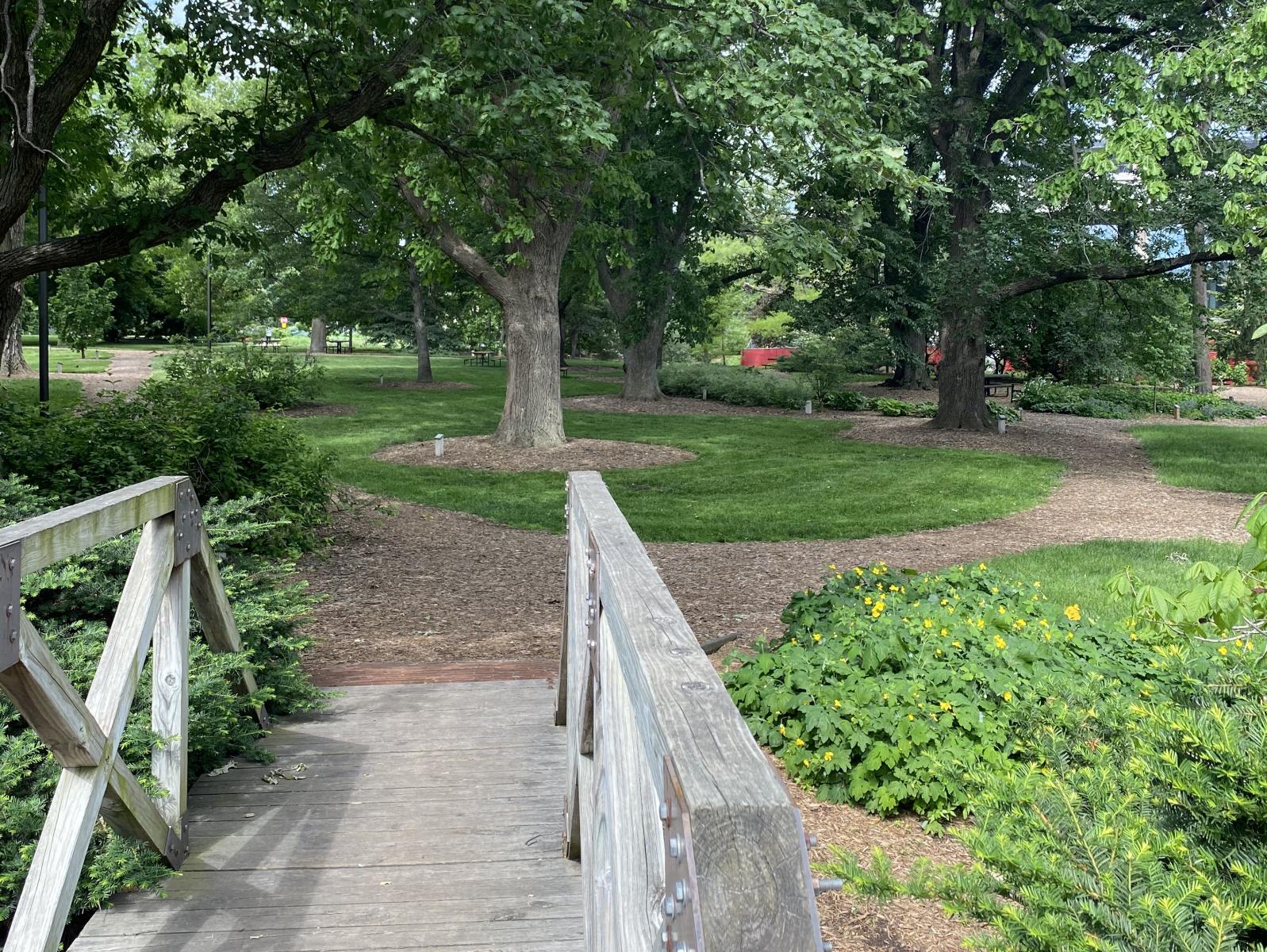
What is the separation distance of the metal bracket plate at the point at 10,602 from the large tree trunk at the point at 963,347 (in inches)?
726

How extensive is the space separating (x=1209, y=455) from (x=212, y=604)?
1864cm

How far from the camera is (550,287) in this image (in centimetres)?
1814

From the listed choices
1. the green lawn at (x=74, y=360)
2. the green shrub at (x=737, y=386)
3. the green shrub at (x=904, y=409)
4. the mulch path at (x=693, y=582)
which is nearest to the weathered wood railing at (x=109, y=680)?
the mulch path at (x=693, y=582)

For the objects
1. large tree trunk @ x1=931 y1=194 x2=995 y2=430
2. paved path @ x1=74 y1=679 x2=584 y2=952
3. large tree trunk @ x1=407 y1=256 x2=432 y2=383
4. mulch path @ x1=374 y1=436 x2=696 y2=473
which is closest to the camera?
paved path @ x1=74 y1=679 x2=584 y2=952

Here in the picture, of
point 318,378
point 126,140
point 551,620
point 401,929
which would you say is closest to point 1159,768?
point 401,929

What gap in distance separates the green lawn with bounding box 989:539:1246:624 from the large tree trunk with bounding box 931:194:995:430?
9667 millimetres

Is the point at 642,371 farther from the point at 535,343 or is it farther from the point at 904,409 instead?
the point at 535,343

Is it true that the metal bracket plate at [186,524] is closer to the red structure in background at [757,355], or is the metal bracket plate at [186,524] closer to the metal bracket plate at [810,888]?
the metal bracket plate at [810,888]

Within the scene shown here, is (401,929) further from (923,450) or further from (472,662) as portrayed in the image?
(923,450)

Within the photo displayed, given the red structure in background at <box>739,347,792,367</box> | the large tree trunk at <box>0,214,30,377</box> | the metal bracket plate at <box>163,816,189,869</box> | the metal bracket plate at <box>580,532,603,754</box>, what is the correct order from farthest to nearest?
the red structure in background at <box>739,347,792,367</box>
the large tree trunk at <box>0,214,30,377</box>
the metal bracket plate at <box>163,816,189,869</box>
the metal bracket plate at <box>580,532,603,754</box>

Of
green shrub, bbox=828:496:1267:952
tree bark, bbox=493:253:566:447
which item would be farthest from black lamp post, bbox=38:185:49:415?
green shrub, bbox=828:496:1267:952

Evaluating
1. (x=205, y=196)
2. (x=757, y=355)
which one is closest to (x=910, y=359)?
(x=205, y=196)

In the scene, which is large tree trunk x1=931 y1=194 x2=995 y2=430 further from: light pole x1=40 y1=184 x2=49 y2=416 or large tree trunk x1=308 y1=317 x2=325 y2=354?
large tree trunk x1=308 y1=317 x2=325 y2=354

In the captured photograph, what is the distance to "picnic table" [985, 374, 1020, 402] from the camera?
102ft
